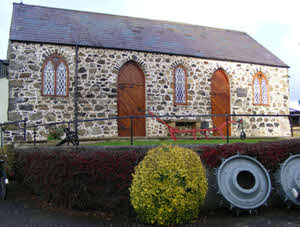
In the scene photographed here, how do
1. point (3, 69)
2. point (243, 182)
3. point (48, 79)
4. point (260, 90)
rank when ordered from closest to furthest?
1. point (243, 182)
2. point (48, 79)
3. point (3, 69)
4. point (260, 90)

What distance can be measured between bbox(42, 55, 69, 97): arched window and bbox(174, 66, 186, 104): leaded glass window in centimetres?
547

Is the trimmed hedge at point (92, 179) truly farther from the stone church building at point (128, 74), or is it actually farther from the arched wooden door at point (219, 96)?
the arched wooden door at point (219, 96)

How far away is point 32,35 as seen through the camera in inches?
494

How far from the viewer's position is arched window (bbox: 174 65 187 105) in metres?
14.3

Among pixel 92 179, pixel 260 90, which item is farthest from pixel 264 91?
pixel 92 179

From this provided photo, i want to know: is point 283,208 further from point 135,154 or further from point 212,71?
point 212,71

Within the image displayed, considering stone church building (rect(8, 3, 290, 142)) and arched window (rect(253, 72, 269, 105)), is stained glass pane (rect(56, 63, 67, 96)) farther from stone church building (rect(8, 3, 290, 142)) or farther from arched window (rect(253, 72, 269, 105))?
arched window (rect(253, 72, 269, 105))

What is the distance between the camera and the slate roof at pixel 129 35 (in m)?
13.2

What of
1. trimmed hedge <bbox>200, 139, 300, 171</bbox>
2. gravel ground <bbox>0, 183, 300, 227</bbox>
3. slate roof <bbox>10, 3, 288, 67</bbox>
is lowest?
gravel ground <bbox>0, 183, 300, 227</bbox>

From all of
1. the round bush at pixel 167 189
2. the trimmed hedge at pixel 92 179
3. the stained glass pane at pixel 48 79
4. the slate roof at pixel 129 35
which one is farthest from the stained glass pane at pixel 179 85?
the round bush at pixel 167 189

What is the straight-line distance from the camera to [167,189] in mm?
4680

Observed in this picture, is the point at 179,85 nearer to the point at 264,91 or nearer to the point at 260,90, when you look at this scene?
the point at 260,90

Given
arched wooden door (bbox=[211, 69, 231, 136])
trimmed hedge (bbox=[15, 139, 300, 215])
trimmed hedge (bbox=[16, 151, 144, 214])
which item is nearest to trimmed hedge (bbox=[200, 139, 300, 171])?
trimmed hedge (bbox=[15, 139, 300, 215])

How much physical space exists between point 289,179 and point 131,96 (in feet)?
30.2
